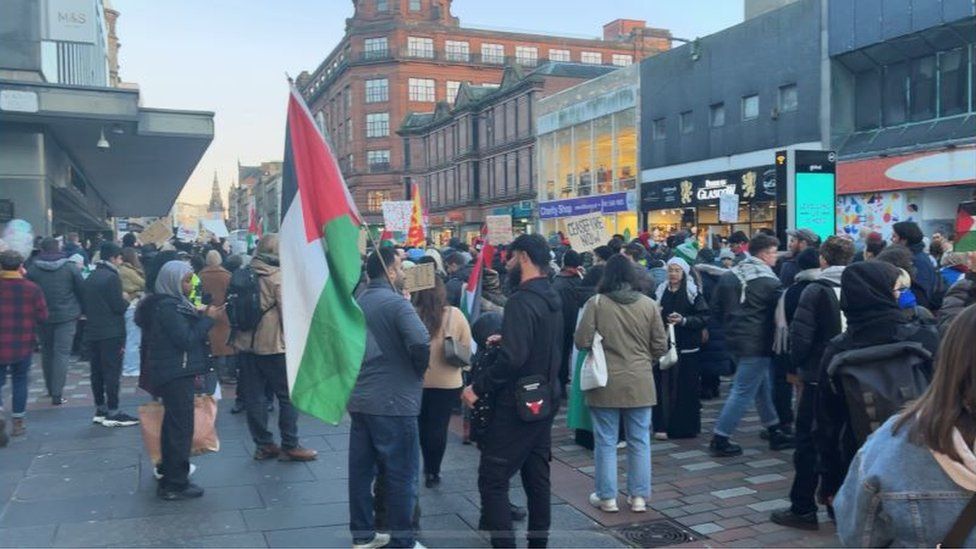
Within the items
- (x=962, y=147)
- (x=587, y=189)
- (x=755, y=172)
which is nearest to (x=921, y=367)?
(x=962, y=147)

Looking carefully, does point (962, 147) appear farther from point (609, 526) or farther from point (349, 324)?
point (349, 324)

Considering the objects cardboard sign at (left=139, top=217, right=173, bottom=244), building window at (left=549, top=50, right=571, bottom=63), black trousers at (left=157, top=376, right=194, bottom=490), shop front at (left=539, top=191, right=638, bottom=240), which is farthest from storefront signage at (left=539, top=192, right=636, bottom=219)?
building window at (left=549, top=50, right=571, bottom=63)

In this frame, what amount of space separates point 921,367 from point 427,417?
3503mm

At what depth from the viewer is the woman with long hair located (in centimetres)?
626

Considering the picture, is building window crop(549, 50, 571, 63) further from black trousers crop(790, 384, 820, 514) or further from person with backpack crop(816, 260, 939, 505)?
person with backpack crop(816, 260, 939, 505)

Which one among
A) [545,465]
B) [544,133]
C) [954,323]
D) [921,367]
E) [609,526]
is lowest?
[609,526]

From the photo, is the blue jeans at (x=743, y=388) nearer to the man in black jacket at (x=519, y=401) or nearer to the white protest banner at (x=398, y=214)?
the man in black jacket at (x=519, y=401)

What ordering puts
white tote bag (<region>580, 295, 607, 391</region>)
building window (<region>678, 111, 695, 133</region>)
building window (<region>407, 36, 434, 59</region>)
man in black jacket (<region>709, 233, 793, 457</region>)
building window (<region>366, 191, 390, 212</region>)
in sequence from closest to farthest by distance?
1. white tote bag (<region>580, 295, 607, 391</region>)
2. man in black jacket (<region>709, 233, 793, 457</region>)
3. building window (<region>678, 111, 695, 133</region>)
4. building window (<region>407, 36, 434, 59</region>)
5. building window (<region>366, 191, 390, 212</region>)

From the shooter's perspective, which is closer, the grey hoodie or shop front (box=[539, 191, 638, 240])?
the grey hoodie

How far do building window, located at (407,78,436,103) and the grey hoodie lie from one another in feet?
237

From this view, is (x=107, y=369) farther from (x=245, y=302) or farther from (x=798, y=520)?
(x=798, y=520)

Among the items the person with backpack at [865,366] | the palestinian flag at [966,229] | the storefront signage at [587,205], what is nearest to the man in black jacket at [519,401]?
the person with backpack at [865,366]

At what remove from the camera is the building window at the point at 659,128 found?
3294 centimetres

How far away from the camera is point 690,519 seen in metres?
5.90
